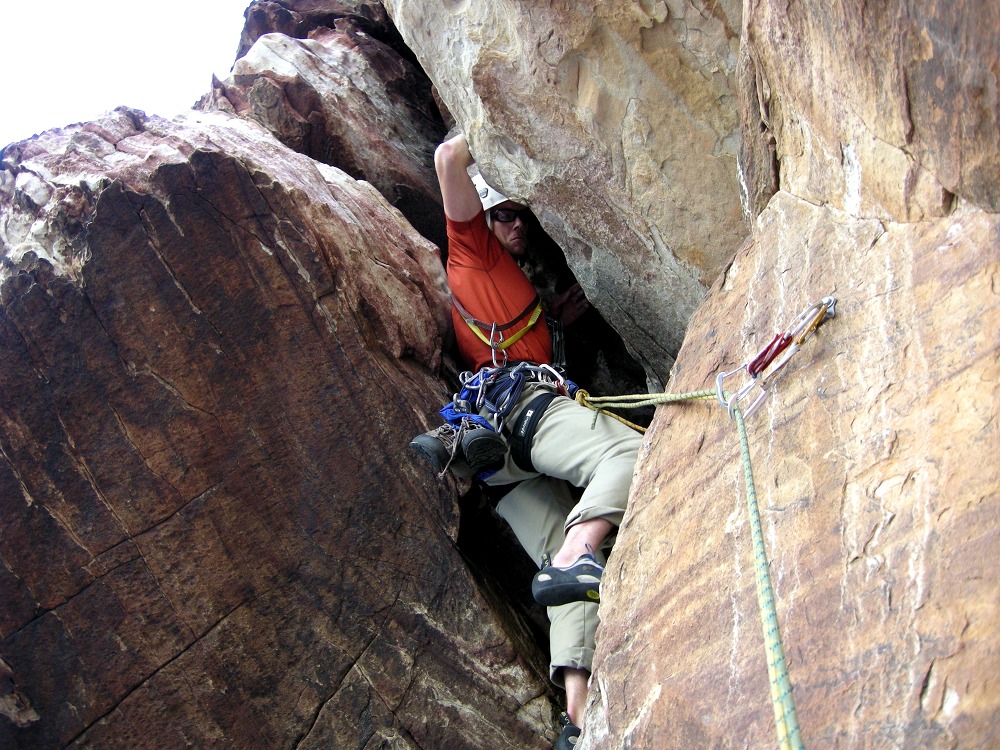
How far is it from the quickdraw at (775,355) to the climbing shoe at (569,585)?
3.09 feet

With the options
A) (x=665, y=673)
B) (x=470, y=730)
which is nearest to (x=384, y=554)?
(x=470, y=730)

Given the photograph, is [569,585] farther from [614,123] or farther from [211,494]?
[614,123]

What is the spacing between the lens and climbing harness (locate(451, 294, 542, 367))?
177 inches

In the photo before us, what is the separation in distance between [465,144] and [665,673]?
3297mm

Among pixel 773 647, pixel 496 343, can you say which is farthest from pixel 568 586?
pixel 496 343

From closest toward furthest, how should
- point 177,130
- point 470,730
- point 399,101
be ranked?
point 470,730, point 177,130, point 399,101

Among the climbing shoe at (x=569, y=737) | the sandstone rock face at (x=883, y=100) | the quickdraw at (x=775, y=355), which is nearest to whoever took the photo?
the sandstone rock face at (x=883, y=100)

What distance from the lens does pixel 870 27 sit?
2068mm

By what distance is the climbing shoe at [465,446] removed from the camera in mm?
3723

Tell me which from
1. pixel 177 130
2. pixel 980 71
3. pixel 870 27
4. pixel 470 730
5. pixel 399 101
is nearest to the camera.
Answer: pixel 980 71

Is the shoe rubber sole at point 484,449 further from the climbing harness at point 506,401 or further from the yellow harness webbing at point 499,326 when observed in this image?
the yellow harness webbing at point 499,326

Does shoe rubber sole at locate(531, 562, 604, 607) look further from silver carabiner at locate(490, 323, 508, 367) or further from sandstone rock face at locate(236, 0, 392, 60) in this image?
sandstone rock face at locate(236, 0, 392, 60)

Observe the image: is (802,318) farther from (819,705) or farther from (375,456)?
(375,456)

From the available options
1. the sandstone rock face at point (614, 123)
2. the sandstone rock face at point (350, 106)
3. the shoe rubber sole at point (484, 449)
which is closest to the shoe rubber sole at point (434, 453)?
the shoe rubber sole at point (484, 449)
